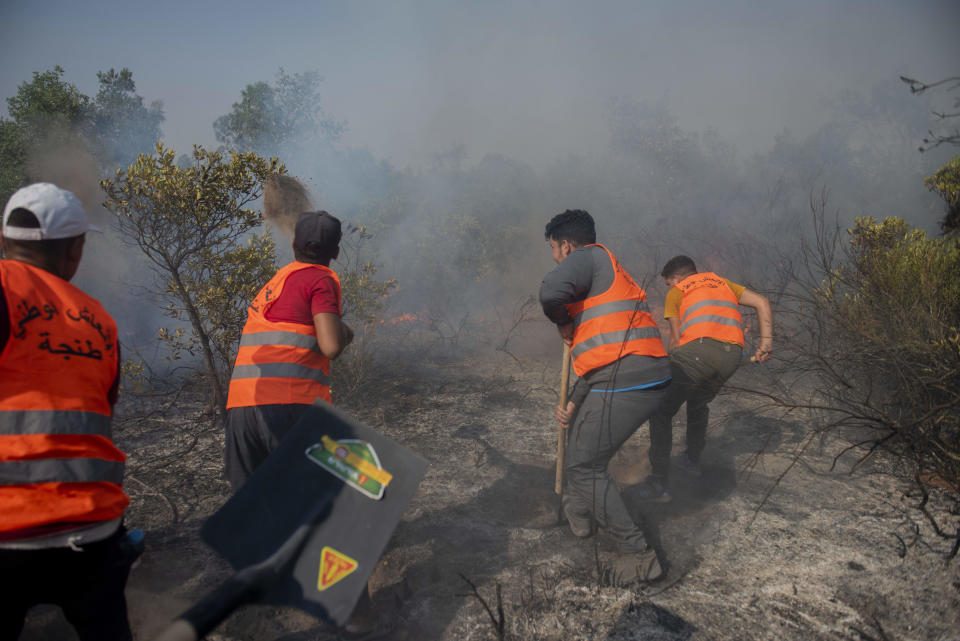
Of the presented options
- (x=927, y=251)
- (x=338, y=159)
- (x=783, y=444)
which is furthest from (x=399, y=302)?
(x=927, y=251)

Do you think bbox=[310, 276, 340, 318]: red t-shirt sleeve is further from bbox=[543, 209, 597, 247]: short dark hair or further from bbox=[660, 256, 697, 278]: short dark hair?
bbox=[660, 256, 697, 278]: short dark hair

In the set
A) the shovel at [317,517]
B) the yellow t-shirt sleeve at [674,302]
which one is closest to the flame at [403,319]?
the yellow t-shirt sleeve at [674,302]

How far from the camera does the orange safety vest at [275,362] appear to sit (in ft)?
8.03

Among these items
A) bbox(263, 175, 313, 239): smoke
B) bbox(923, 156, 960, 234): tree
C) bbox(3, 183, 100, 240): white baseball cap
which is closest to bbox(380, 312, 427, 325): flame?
bbox(263, 175, 313, 239): smoke

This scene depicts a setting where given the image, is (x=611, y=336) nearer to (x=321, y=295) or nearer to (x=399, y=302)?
(x=321, y=295)

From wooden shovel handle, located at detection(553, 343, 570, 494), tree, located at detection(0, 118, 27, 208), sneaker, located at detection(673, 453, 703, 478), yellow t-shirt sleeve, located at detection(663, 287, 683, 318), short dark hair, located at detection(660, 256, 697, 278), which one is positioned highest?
tree, located at detection(0, 118, 27, 208)

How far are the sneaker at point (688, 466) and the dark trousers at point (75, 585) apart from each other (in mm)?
4070

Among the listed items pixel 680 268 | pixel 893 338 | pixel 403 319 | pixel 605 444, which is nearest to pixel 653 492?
pixel 605 444

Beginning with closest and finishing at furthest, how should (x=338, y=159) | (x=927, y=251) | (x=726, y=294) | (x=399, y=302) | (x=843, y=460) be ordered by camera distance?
(x=726, y=294) < (x=843, y=460) < (x=927, y=251) < (x=399, y=302) < (x=338, y=159)

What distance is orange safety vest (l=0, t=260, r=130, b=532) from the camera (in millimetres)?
1420

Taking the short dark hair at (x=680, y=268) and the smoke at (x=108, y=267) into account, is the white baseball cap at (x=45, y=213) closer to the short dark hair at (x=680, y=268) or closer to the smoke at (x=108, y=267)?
the short dark hair at (x=680, y=268)

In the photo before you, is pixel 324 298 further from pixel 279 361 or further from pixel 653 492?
pixel 653 492

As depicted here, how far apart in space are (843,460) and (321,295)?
4919 millimetres

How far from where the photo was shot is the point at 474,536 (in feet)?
11.1
